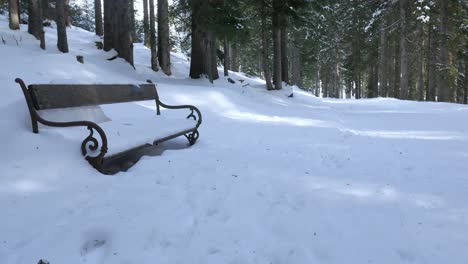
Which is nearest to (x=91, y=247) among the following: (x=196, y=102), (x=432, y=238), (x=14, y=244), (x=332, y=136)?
(x=14, y=244)

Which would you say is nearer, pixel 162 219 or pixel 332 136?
pixel 162 219

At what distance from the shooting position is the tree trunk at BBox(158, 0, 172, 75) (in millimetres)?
16172

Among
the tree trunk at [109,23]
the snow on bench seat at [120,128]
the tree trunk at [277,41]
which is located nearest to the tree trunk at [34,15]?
the tree trunk at [109,23]

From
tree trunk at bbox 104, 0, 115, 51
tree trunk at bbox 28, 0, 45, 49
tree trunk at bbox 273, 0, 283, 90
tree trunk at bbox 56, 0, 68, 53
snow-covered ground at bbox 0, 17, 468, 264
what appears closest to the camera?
snow-covered ground at bbox 0, 17, 468, 264

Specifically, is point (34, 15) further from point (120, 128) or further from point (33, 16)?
point (120, 128)

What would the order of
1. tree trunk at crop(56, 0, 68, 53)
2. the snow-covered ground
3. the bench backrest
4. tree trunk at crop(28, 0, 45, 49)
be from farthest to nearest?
tree trunk at crop(28, 0, 45, 49), tree trunk at crop(56, 0, 68, 53), the bench backrest, the snow-covered ground

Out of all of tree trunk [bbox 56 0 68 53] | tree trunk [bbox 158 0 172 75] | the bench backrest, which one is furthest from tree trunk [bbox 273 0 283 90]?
the bench backrest

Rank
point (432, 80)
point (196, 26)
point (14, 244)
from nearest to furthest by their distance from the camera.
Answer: point (14, 244) → point (196, 26) → point (432, 80)

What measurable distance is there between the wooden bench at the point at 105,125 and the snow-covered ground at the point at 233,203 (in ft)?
0.74

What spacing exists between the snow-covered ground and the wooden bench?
225mm

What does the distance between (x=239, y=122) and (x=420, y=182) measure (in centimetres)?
513

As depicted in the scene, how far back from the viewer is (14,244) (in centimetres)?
293

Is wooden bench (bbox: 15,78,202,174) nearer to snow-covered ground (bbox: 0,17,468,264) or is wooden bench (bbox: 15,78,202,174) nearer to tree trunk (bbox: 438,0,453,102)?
snow-covered ground (bbox: 0,17,468,264)

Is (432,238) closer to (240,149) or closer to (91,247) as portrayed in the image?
(91,247)
